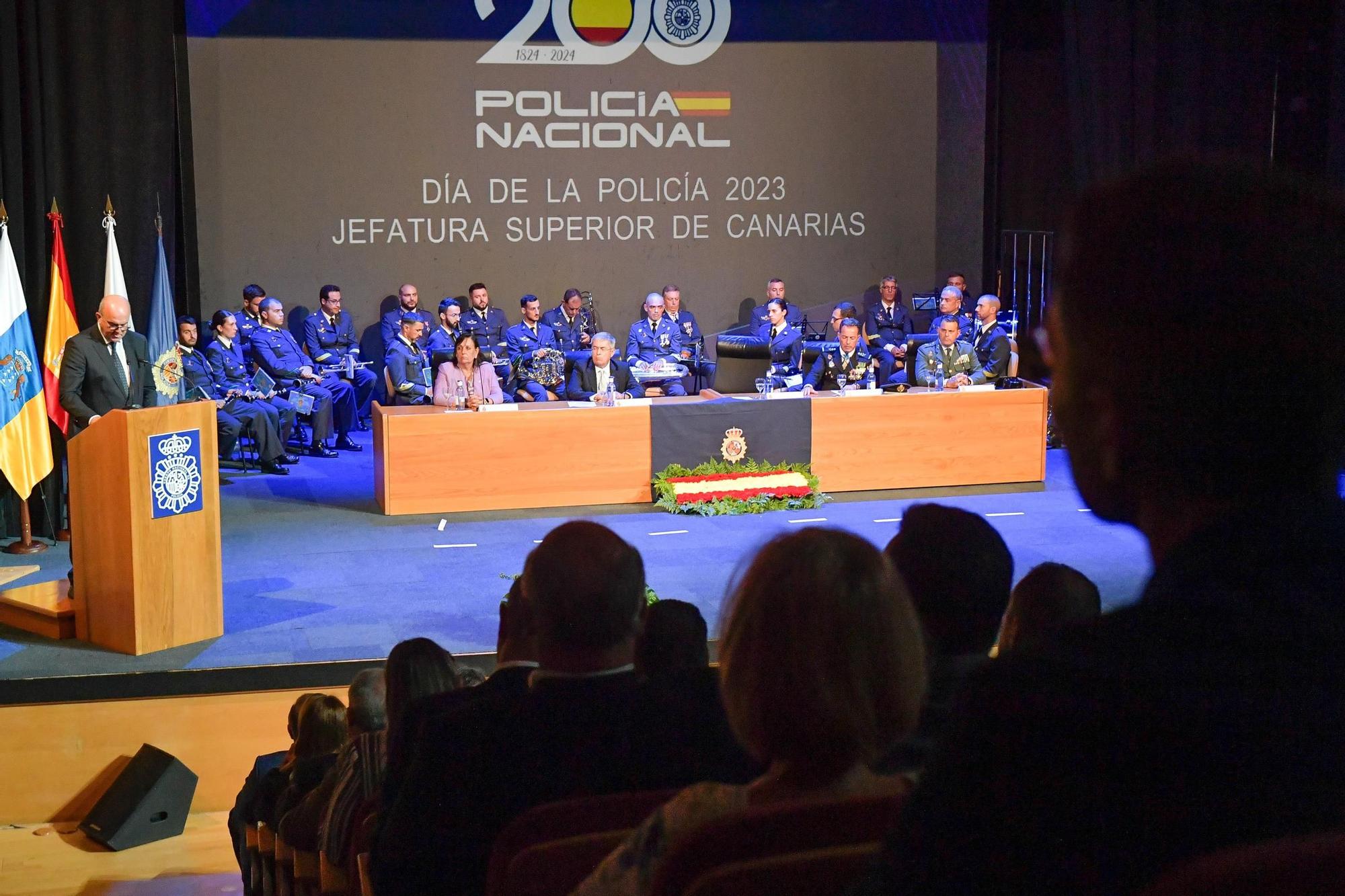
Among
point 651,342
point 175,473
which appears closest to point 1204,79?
point 651,342

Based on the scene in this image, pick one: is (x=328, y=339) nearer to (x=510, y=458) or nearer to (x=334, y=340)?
(x=334, y=340)

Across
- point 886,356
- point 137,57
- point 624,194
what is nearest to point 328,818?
point 137,57

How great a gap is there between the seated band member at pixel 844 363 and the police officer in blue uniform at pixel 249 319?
161 inches

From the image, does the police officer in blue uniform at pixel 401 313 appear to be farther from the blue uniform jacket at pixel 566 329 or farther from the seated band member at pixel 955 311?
the seated band member at pixel 955 311

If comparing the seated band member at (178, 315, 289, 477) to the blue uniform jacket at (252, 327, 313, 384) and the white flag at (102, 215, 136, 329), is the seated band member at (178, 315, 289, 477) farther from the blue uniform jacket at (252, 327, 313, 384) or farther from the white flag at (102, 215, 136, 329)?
the white flag at (102, 215, 136, 329)

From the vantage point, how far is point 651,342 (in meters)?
11.2

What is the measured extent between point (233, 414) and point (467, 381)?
71.7 inches

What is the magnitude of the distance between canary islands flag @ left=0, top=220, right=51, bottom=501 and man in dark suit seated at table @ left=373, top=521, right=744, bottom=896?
552 cm

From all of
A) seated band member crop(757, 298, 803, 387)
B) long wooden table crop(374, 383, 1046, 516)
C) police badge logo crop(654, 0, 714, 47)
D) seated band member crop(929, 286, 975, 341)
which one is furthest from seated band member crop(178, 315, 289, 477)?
police badge logo crop(654, 0, 714, 47)

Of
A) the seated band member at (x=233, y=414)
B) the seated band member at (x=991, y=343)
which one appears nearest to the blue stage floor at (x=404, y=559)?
the seated band member at (x=233, y=414)

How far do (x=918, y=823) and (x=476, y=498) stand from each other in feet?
24.5

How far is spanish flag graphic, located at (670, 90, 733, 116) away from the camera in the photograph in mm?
11938

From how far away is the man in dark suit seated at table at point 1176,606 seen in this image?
52 cm

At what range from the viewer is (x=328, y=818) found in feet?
8.67
